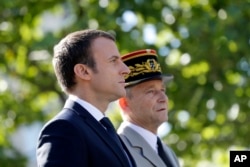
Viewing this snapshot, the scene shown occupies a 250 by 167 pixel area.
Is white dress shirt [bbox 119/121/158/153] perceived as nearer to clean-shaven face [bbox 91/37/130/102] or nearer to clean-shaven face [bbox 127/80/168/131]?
clean-shaven face [bbox 127/80/168/131]

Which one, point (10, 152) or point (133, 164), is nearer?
point (133, 164)

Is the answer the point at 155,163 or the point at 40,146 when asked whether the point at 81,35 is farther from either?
the point at 155,163

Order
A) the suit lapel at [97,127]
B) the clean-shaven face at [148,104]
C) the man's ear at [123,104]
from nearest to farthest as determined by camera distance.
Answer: the suit lapel at [97,127]
the clean-shaven face at [148,104]
the man's ear at [123,104]

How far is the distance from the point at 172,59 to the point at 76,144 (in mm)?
6700

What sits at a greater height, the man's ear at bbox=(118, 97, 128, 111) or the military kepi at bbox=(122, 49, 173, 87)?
the military kepi at bbox=(122, 49, 173, 87)

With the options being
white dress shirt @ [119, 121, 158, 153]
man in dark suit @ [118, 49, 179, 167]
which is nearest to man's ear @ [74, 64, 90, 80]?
man in dark suit @ [118, 49, 179, 167]

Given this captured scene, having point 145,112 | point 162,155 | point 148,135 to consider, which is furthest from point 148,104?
point 162,155

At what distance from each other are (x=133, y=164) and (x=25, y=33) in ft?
22.9

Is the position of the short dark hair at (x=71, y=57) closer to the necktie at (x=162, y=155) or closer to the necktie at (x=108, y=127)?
the necktie at (x=108, y=127)

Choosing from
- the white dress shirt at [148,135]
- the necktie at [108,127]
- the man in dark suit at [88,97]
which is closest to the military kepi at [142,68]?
the white dress shirt at [148,135]

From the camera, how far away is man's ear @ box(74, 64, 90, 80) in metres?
4.46

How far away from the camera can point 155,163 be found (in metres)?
5.27

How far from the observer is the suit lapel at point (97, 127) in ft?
14.4

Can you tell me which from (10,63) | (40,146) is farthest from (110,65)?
(10,63)
